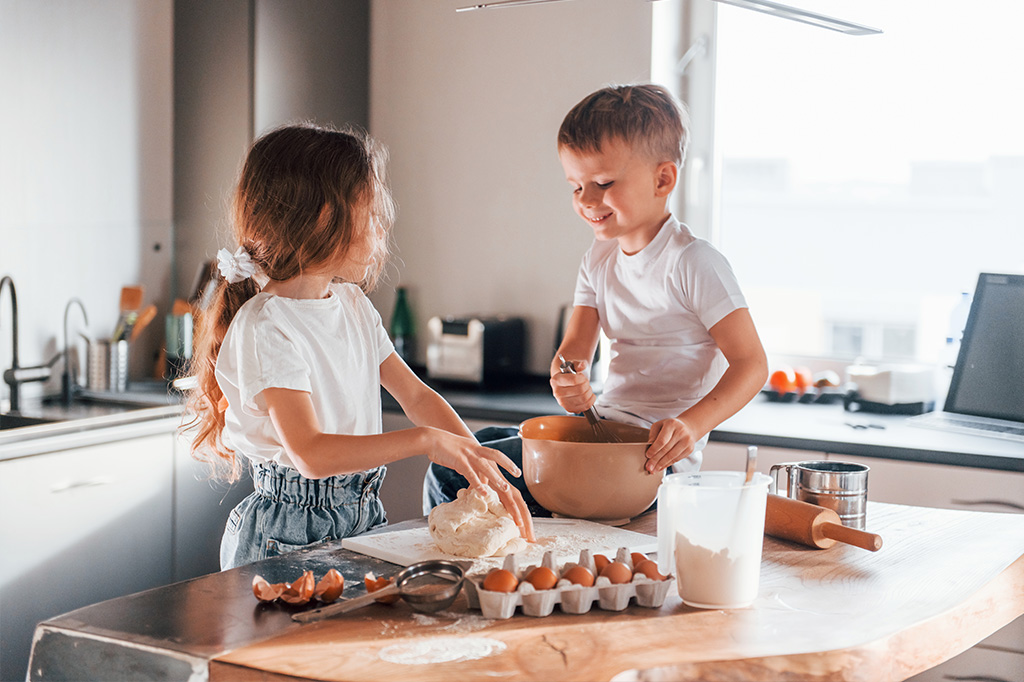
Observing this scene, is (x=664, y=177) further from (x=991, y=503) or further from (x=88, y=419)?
(x=88, y=419)

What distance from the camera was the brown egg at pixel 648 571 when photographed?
3.34 ft

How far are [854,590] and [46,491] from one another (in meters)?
1.71

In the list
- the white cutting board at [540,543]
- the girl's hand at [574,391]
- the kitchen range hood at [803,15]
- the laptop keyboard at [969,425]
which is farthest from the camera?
the laptop keyboard at [969,425]

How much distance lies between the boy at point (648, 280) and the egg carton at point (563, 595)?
1.47 ft

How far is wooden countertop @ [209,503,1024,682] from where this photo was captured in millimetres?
867

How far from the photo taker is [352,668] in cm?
86

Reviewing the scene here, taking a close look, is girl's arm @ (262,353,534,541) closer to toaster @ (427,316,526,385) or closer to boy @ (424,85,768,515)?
boy @ (424,85,768,515)

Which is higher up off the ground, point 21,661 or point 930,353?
point 930,353

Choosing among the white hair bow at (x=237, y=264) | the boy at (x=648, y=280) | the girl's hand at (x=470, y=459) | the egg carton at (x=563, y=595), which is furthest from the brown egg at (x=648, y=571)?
the white hair bow at (x=237, y=264)

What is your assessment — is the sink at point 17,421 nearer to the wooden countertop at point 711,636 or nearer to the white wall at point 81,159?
the white wall at point 81,159

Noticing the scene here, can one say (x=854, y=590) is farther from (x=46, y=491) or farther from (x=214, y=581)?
(x=46, y=491)

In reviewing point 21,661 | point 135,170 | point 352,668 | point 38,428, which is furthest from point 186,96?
point 352,668

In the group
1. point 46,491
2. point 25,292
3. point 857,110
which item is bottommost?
point 46,491

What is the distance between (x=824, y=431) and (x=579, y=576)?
1.45m
